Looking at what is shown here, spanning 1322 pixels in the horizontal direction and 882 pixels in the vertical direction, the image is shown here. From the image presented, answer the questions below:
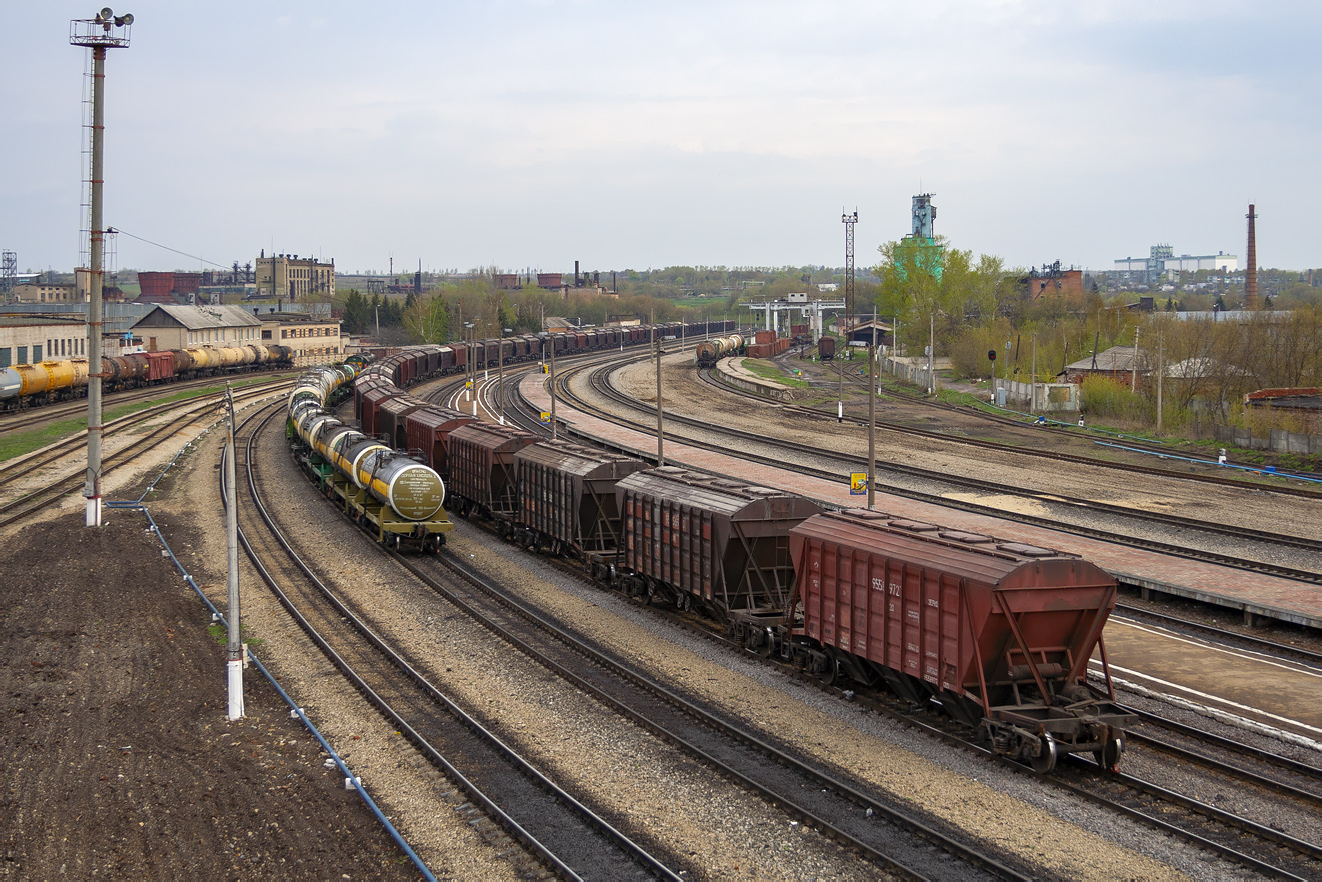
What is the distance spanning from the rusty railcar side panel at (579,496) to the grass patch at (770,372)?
193 feet

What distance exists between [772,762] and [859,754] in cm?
146

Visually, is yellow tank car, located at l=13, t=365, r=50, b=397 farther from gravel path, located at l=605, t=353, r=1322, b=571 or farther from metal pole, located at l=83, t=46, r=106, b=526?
gravel path, located at l=605, t=353, r=1322, b=571

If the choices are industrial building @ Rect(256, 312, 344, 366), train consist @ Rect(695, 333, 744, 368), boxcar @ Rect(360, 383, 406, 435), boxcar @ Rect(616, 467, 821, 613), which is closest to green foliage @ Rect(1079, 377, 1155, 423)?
boxcar @ Rect(360, 383, 406, 435)

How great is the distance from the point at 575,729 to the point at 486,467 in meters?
18.6

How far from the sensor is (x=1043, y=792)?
50.8 ft

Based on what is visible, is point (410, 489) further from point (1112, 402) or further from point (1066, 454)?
point (1112, 402)

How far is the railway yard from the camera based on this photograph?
14000 mm

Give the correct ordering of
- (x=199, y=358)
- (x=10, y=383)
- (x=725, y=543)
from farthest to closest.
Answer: (x=199, y=358) < (x=10, y=383) < (x=725, y=543)

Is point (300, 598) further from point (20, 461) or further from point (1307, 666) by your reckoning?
point (20, 461)

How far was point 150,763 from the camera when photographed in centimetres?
1709

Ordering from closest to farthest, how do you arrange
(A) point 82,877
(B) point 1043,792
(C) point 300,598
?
(A) point 82,877, (B) point 1043,792, (C) point 300,598

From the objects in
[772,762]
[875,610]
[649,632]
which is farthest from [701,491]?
[772,762]

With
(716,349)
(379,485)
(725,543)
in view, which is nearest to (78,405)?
(379,485)

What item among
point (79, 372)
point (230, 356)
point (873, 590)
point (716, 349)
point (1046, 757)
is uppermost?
point (716, 349)
